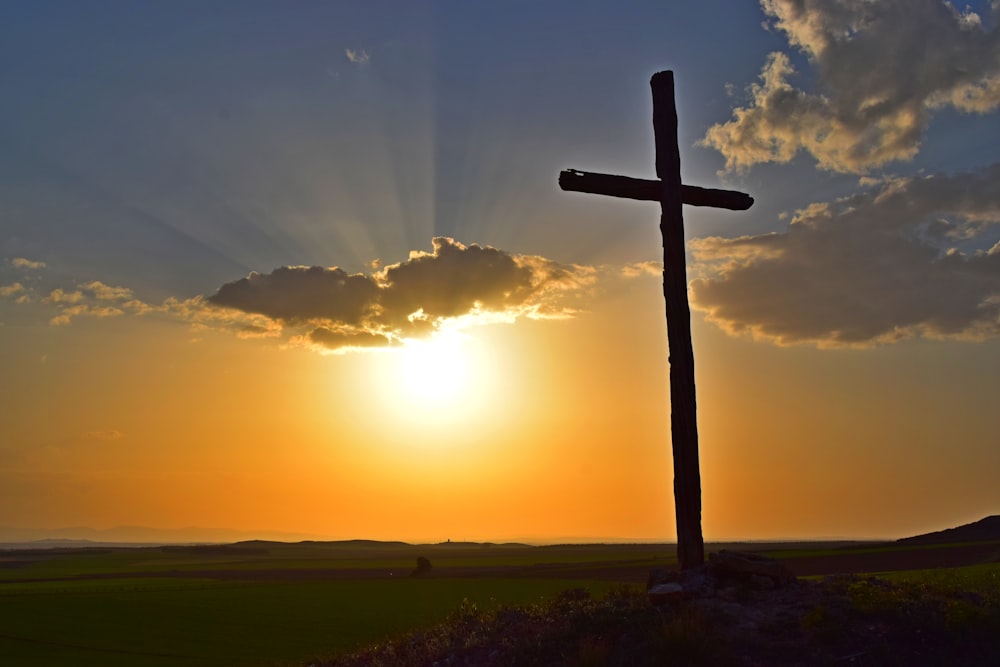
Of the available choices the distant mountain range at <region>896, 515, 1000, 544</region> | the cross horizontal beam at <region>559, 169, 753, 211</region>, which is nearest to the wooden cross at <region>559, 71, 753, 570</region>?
the cross horizontal beam at <region>559, 169, 753, 211</region>

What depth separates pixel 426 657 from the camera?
11.1m

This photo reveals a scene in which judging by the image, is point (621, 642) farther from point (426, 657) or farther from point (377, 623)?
point (377, 623)

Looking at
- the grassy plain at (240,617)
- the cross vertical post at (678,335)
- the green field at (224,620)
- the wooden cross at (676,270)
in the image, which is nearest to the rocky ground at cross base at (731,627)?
the grassy plain at (240,617)

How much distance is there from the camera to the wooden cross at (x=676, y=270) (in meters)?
12.6

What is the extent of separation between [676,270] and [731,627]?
5.90m

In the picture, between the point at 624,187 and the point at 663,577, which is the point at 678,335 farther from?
the point at 663,577

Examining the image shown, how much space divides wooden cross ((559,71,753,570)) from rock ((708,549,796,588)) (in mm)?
377

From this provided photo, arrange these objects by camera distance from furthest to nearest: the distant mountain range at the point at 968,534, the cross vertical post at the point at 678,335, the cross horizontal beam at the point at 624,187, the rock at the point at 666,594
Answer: the distant mountain range at the point at 968,534 < the cross horizontal beam at the point at 624,187 < the cross vertical post at the point at 678,335 < the rock at the point at 666,594

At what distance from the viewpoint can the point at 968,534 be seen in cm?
8538

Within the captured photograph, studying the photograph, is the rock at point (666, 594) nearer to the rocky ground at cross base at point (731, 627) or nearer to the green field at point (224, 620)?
the rocky ground at cross base at point (731, 627)

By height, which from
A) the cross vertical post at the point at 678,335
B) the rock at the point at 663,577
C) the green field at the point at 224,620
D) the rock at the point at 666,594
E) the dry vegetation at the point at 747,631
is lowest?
the green field at the point at 224,620

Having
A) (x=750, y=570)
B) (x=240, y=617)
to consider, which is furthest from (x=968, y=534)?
(x=750, y=570)

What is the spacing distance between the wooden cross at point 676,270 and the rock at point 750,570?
38 cm

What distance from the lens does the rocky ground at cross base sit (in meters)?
9.05
